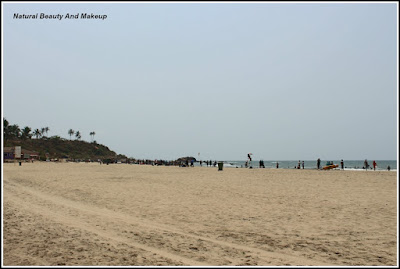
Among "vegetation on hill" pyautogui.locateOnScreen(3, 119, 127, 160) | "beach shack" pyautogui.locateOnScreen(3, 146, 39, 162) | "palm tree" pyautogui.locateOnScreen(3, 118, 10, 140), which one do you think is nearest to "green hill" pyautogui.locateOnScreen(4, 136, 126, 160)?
"vegetation on hill" pyautogui.locateOnScreen(3, 119, 127, 160)

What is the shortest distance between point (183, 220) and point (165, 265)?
161 inches

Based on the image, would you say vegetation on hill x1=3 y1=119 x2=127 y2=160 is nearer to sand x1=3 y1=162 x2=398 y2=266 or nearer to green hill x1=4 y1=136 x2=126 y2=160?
green hill x1=4 y1=136 x2=126 y2=160

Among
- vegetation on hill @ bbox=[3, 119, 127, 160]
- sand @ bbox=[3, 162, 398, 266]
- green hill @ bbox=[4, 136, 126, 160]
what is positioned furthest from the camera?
green hill @ bbox=[4, 136, 126, 160]

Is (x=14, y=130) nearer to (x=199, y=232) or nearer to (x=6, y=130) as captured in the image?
(x=6, y=130)

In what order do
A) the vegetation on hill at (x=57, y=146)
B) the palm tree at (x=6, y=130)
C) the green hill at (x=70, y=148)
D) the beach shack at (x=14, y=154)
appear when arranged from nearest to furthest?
1. the beach shack at (x=14, y=154)
2. the palm tree at (x=6, y=130)
3. the vegetation on hill at (x=57, y=146)
4. the green hill at (x=70, y=148)

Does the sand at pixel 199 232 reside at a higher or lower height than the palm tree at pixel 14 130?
lower

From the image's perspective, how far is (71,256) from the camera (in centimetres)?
626

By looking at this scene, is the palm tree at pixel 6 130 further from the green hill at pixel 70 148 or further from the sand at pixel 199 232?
the sand at pixel 199 232

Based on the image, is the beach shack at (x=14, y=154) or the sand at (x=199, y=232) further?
the beach shack at (x=14, y=154)

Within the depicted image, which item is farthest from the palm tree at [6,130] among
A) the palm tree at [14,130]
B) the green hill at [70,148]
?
the green hill at [70,148]

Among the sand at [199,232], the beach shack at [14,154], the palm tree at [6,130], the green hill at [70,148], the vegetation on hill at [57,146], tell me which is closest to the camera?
the sand at [199,232]

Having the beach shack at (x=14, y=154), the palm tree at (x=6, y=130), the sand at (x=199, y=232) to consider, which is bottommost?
the sand at (x=199, y=232)

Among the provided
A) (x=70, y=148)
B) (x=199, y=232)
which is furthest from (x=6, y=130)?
(x=199, y=232)

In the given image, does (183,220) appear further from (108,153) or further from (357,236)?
(108,153)
